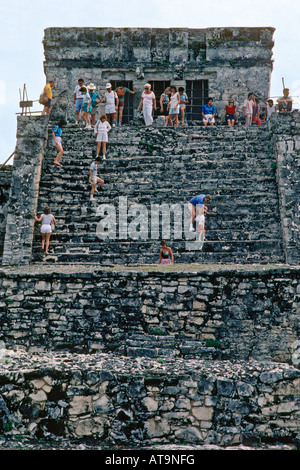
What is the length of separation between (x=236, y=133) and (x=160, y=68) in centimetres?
619

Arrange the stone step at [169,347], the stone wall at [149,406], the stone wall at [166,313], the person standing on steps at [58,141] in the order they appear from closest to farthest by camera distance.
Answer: the stone wall at [149,406], the stone step at [169,347], the stone wall at [166,313], the person standing on steps at [58,141]

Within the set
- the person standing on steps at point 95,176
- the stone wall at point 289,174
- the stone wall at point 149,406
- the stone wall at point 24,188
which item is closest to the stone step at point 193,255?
the stone wall at point 289,174

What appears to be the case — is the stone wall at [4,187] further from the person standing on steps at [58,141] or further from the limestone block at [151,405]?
the limestone block at [151,405]

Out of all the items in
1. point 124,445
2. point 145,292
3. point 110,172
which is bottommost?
point 124,445

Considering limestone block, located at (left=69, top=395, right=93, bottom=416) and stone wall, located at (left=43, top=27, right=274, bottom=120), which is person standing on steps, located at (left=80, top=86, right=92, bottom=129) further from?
limestone block, located at (left=69, top=395, right=93, bottom=416)

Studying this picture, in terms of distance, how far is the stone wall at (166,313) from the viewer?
11281 mm

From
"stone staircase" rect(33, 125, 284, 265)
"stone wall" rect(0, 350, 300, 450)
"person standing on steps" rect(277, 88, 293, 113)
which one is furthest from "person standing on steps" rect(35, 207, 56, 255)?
"person standing on steps" rect(277, 88, 293, 113)

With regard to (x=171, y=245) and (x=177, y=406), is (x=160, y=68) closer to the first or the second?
(x=171, y=245)

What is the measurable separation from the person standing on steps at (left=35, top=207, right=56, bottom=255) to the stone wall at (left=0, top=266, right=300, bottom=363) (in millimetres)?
2985

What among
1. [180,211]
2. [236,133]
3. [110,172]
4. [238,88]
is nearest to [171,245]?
[180,211]

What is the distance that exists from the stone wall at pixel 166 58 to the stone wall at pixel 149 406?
1618 cm

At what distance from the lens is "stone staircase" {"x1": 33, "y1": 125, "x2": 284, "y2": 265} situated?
1434cm

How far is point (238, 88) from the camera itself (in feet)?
75.0

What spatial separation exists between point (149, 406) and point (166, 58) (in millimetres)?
17177
